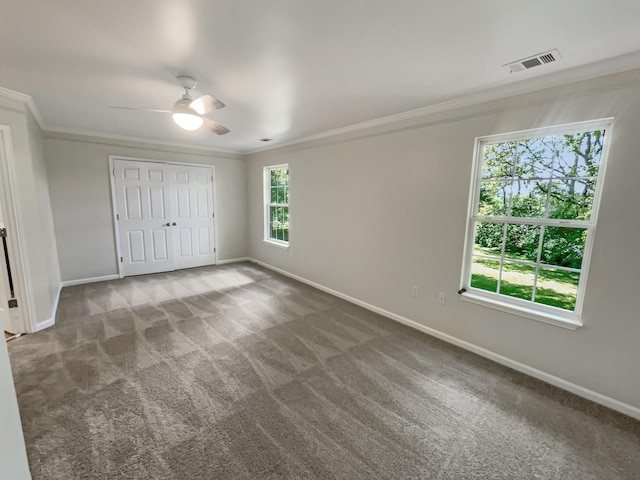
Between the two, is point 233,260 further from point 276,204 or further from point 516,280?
point 516,280

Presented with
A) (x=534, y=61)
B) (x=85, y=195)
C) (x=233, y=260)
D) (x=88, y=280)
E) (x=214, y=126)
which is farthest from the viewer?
(x=233, y=260)

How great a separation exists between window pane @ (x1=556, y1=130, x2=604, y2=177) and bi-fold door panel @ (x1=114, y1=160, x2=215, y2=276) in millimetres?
5454

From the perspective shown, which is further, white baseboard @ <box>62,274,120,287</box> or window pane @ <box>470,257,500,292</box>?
white baseboard @ <box>62,274,120,287</box>

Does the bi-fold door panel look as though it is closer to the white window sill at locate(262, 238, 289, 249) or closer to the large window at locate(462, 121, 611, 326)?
the white window sill at locate(262, 238, 289, 249)

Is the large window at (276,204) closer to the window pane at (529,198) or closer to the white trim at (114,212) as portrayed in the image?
the white trim at (114,212)

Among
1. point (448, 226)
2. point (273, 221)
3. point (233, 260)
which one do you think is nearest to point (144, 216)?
point (233, 260)

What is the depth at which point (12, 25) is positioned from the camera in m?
Result: 1.58

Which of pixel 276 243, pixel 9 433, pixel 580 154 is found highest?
pixel 580 154

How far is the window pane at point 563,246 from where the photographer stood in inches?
86.6

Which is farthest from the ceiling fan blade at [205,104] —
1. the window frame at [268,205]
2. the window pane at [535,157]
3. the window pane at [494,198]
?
the window frame at [268,205]

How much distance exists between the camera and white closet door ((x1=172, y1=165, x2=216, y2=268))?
5.29 m

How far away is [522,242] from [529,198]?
0.40 m

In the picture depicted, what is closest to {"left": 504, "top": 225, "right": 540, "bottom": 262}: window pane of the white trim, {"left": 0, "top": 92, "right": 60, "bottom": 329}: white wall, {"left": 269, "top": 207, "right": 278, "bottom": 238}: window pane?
{"left": 269, "top": 207, "right": 278, "bottom": 238}: window pane

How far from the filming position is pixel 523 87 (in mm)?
2242
